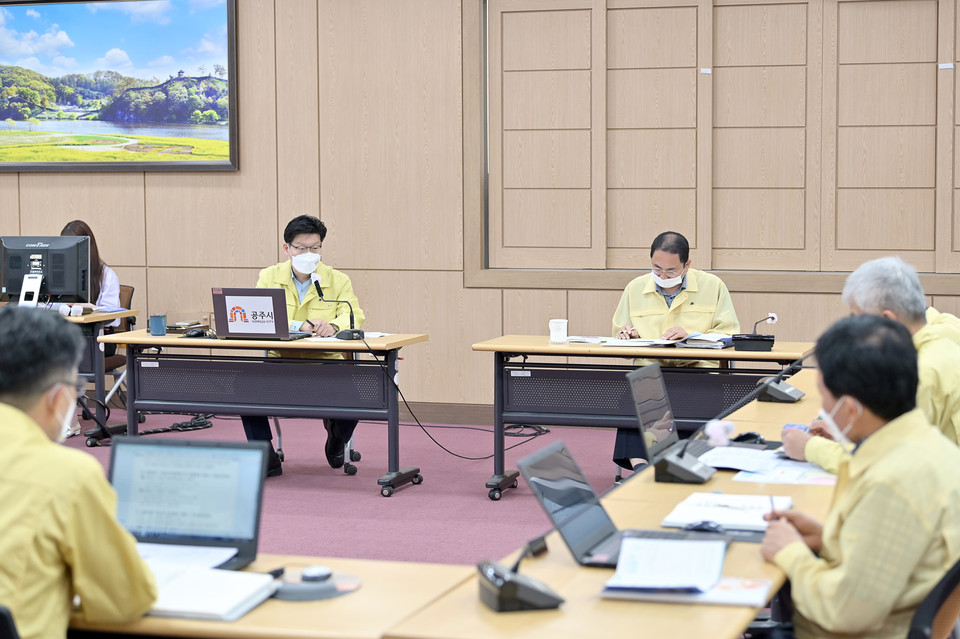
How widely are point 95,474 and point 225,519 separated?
0.38 m

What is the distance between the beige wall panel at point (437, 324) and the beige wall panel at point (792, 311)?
5.52 feet

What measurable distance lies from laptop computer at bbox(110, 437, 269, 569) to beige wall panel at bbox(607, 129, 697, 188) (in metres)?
5.43

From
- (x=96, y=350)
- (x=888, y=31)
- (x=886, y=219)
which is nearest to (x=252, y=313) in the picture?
(x=96, y=350)

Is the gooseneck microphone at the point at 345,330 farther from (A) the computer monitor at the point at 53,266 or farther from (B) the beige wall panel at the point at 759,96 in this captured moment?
(B) the beige wall panel at the point at 759,96

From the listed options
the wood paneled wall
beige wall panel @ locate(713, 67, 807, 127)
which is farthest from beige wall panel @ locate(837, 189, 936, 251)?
beige wall panel @ locate(713, 67, 807, 127)

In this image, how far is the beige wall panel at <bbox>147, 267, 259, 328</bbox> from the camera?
7.79 meters

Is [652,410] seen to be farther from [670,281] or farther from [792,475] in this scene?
[670,281]

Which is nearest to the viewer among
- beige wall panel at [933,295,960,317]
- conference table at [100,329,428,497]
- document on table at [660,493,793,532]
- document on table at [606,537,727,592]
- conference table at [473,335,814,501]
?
document on table at [606,537,727,592]

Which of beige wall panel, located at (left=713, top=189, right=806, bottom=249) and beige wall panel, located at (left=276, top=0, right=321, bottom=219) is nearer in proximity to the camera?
beige wall panel, located at (left=713, top=189, right=806, bottom=249)

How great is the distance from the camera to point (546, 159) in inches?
287

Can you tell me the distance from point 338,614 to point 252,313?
3.58 metres

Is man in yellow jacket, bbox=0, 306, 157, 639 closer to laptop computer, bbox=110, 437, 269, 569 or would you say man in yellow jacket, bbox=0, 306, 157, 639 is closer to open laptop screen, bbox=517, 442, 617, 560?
laptop computer, bbox=110, 437, 269, 569

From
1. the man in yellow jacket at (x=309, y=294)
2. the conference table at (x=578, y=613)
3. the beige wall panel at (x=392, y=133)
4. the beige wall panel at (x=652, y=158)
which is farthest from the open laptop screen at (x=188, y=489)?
the beige wall panel at (x=652, y=158)

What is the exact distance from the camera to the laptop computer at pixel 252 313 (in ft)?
17.2
